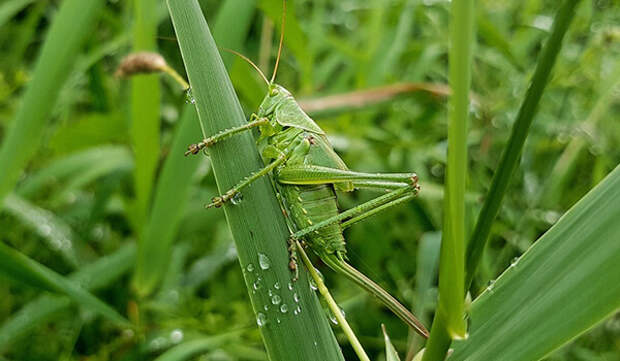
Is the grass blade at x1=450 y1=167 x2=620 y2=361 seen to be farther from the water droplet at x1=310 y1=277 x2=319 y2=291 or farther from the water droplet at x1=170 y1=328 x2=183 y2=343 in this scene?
the water droplet at x1=170 y1=328 x2=183 y2=343

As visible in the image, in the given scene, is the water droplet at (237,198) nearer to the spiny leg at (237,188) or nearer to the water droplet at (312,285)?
the spiny leg at (237,188)

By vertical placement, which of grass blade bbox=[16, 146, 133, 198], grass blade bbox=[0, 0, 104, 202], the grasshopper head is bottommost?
the grasshopper head

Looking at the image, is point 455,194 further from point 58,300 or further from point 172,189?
point 58,300

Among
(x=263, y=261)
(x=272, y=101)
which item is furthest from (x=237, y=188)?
(x=272, y=101)

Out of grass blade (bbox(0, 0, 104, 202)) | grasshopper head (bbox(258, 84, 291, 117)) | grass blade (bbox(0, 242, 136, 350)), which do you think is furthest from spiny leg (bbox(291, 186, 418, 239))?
grass blade (bbox(0, 242, 136, 350))

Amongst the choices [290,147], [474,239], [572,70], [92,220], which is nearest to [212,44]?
[290,147]

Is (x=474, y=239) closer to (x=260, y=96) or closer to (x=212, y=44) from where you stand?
(x=212, y=44)
